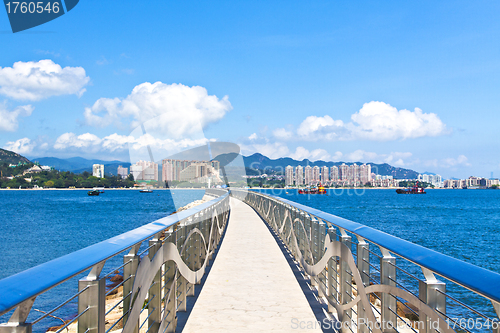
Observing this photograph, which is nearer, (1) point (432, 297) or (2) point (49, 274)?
(2) point (49, 274)

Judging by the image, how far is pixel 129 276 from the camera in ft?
7.99

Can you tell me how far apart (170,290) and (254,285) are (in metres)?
2.09

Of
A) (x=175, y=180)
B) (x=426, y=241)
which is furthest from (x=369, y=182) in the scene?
(x=175, y=180)

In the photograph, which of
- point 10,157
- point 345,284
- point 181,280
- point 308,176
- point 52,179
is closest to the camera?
point 345,284

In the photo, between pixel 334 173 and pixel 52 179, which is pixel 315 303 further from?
pixel 334 173

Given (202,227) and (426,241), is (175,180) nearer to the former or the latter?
(202,227)

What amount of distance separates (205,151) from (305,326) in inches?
247

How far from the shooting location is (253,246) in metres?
8.69

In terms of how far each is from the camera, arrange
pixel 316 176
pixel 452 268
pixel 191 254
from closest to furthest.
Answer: pixel 452 268 < pixel 191 254 < pixel 316 176

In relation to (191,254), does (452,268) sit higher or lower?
higher

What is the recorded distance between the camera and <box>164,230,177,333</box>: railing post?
3447 mm

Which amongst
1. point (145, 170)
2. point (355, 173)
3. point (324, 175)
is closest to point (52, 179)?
point (324, 175)

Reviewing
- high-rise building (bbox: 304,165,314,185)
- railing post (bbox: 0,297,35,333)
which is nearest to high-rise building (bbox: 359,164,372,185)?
high-rise building (bbox: 304,165,314,185)

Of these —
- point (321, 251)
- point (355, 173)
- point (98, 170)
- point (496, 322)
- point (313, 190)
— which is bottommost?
point (313, 190)
